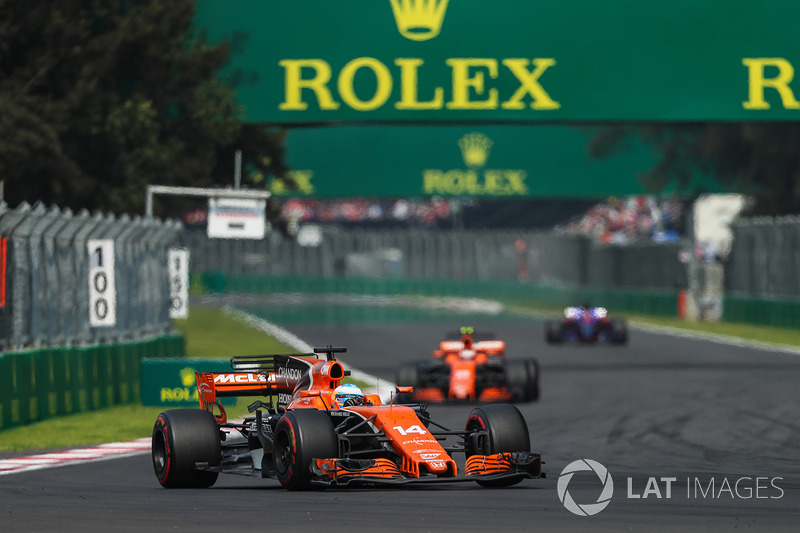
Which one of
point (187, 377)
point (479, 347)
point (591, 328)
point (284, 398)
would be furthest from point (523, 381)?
point (591, 328)

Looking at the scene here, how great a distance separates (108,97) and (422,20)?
20.1ft

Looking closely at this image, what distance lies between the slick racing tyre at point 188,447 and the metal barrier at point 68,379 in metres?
5.50

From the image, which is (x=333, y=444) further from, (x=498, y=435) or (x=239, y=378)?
(x=239, y=378)

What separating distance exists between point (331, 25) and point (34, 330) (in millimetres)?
8931

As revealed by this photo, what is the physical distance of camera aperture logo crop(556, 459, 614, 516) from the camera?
10492 mm

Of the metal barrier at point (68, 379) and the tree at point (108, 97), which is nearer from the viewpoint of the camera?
the metal barrier at point (68, 379)

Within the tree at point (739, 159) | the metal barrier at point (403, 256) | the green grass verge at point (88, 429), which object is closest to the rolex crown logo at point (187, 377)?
the green grass verge at point (88, 429)

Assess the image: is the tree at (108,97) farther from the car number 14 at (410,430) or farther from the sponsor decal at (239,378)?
the car number 14 at (410,430)

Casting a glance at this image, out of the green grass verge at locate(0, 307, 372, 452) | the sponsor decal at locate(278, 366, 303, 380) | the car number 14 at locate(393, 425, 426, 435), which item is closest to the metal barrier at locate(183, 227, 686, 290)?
the green grass verge at locate(0, 307, 372, 452)

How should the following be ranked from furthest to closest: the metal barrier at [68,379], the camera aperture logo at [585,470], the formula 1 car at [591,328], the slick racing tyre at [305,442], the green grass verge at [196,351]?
1. the formula 1 car at [591,328]
2. the metal barrier at [68,379]
3. the green grass verge at [196,351]
4. the slick racing tyre at [305,442]
5. the camera aperture logo at [585,470]

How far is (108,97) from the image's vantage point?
28.3 metres

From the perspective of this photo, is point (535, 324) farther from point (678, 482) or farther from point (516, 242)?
point (678, 482)

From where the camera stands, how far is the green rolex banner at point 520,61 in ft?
83.8

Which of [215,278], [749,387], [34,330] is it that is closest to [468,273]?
[215,278]
